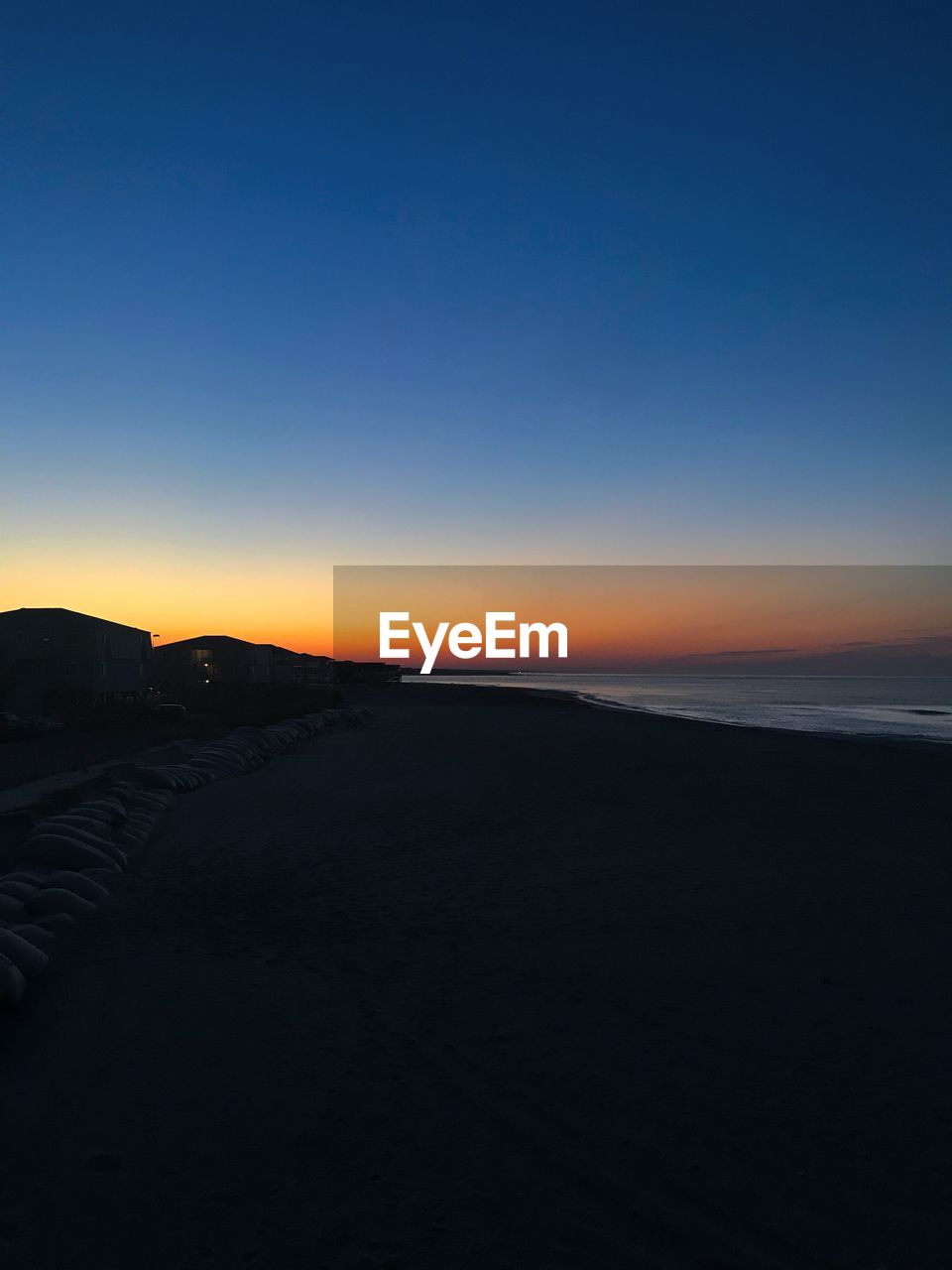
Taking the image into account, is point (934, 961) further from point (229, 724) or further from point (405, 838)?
point (229, 724)

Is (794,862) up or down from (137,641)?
down

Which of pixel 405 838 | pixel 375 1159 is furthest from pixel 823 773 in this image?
pixel 375 1159

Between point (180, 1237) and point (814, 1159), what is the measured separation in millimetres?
2772

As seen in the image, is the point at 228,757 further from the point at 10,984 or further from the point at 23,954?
the point at 10,984

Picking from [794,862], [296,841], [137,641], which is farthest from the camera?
[137,641]

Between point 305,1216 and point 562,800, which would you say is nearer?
point 305,1216

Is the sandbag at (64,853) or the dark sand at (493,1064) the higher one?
the sandbag at (64,853)

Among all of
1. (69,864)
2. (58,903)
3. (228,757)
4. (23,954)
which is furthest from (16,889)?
(228,757)

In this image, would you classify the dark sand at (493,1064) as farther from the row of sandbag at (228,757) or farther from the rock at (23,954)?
the row of sandbag at (228,757)

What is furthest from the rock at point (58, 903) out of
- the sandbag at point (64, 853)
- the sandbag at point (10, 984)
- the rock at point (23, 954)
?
the sandbag at point (10, 984)

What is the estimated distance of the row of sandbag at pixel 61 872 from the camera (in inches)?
229

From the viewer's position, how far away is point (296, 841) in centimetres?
1028

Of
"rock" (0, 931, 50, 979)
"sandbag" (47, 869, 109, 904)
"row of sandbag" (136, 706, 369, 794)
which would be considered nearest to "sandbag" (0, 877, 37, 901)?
"sandbag" (47, 869, 109, 904)

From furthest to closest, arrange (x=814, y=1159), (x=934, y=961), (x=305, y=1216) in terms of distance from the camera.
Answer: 1. (x=934, y=961)
2. (x=814, y=1159)
3. (x=305, y=1216)
